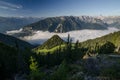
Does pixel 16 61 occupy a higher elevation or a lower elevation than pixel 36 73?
lower

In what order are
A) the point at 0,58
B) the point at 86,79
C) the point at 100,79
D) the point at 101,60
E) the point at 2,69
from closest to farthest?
the point at 100,79 → the point at 86,79 → the point at 2,69 → the point at 0,58 → the point at 101,60

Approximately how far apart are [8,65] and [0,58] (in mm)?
7227

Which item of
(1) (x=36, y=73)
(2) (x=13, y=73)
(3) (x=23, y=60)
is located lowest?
(2) (x=13, y=73)

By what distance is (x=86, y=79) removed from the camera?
312ft

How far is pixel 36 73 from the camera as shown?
225 ft

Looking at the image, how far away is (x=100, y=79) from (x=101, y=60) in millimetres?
87455

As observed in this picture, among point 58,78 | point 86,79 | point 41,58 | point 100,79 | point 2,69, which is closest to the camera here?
point 58,78

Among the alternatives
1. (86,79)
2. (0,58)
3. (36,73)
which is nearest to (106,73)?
(86,79)

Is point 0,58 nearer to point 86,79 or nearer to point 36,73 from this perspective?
point 86,79

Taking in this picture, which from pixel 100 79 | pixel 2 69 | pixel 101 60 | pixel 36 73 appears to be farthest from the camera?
pixel 101 60

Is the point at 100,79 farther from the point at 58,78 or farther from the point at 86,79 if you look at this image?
the point at 58,78

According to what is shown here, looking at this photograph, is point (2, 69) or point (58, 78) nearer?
point (58, 78)

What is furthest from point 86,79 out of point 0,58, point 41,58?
point 41,58

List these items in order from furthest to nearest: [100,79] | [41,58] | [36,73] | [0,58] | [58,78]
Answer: [41,58] < [0,58] < [100,79] < [36,73] < [58,78]
